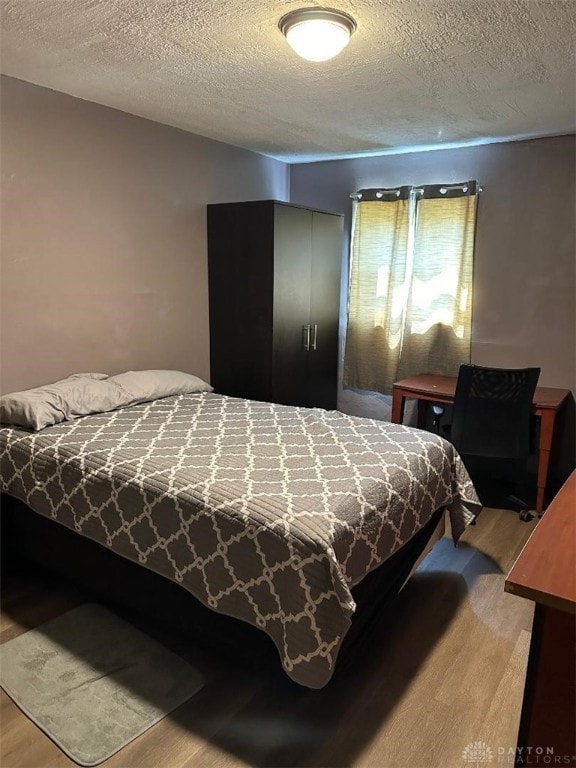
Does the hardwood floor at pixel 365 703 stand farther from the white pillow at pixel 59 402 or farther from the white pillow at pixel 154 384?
the white pillow at pixel 154 384

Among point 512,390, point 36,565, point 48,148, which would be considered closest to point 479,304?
point 512,390

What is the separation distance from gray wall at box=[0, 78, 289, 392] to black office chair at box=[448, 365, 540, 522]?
1.89m

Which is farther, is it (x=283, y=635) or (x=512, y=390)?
(x=512, y=390)

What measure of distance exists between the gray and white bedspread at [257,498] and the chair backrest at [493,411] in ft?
2.48

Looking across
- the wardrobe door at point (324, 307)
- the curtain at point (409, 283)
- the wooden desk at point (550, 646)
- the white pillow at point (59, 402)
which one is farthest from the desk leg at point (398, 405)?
the wooden desk at point (550, 646)

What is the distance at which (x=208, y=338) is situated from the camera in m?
4.11

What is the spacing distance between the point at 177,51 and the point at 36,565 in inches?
96.1

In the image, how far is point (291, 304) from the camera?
3949mm

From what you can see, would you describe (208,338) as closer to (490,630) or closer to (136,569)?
(136,569)

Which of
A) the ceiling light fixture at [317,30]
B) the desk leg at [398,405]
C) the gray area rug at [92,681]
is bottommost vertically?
the gray area rug at [92,681]

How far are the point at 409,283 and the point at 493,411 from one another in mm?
1354

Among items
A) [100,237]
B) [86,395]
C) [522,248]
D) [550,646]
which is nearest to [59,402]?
[86,395]

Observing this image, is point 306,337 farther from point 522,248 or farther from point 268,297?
point 522,248

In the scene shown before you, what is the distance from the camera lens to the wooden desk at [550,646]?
A: 3.98 feet
